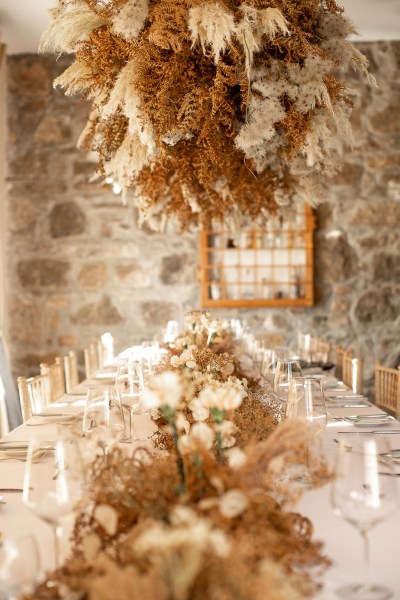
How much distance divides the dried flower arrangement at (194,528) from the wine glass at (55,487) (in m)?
0.04

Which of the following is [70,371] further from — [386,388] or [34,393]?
[386,388]

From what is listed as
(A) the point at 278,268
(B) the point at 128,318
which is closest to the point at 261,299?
(A) the point at 278,268

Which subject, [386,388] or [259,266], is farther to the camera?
[259,266]

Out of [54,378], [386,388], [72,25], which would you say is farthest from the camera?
[54,378]

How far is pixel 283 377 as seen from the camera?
7.51 ft

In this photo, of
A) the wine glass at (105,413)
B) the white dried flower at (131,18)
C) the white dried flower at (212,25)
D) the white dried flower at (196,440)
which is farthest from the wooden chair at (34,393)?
the white dried flower at (196,440)

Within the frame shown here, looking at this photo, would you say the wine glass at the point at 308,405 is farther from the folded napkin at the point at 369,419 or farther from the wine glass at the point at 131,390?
the folded napkin at the point at 369,419

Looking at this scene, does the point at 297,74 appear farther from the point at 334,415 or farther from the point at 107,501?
the point at 107,501

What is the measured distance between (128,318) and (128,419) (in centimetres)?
472

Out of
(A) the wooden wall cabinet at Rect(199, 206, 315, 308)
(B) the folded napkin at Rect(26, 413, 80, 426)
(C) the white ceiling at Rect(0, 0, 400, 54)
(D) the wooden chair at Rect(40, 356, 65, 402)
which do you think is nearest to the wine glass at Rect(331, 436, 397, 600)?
(B) the folded napkin at Rect(26, 413, 80, 426)

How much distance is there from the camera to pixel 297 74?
2584 mm

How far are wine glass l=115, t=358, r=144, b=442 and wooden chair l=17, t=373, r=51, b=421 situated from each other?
45cm

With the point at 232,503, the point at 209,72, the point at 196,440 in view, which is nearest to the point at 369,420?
the point at 209,72

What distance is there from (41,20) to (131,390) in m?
4.05
